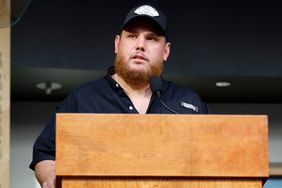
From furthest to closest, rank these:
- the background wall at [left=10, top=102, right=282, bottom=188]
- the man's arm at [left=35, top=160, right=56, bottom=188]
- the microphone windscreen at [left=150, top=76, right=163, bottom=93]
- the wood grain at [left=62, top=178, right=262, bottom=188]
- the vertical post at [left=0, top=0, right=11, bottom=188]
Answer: the background wall at [left=10, top=102, right=282, bottom=188], the vertical post at [left=0, top=0, right=11, bottom=188], the microphone windscreen at [left=150, top=76, right=163, bottom=93], the man's arm at [left=35, top=160, right=56, bottom=188], the wood grain at [left=62, top=178, right=262, bottom=188]

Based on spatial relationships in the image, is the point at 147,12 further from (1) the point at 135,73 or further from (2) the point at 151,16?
(1) the point at 135,73

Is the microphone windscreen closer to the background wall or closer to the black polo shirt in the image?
the black polo shirt

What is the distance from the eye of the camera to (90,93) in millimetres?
2117

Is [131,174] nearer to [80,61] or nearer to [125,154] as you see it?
[125,154]

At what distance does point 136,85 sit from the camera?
215cm

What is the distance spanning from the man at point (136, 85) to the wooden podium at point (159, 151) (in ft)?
1.88

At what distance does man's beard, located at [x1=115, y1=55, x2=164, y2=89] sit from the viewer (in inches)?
82.5

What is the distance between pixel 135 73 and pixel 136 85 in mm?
71

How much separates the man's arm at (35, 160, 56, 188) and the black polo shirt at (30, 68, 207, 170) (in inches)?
3.3

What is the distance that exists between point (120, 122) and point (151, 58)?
2.26 ft

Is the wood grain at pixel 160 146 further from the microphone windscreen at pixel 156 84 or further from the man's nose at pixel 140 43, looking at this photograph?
the man's nose at pixel 140 43

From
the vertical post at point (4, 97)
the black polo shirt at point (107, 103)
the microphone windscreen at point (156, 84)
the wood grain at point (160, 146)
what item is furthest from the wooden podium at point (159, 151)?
the vertical post at point (4, 97)

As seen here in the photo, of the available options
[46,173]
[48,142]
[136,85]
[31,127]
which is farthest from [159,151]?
[31,127]

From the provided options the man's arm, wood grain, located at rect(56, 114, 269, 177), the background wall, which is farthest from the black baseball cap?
the background wall
